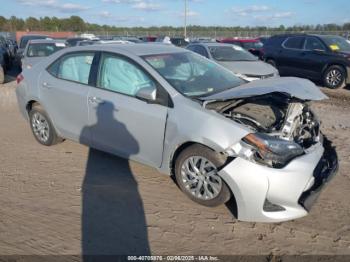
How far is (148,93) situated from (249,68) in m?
6.13

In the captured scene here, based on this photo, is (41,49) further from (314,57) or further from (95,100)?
(314,57)

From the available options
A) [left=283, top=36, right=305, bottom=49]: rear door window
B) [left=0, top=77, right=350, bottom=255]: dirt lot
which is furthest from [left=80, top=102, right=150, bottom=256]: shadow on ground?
[left=283, top=36, right=305, bottom=49]: rear door window

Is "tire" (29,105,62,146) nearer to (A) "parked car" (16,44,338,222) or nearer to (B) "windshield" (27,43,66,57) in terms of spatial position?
(A) "parked car" (16,44,338,222)

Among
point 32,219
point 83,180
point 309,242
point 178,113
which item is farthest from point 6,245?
point 309,242

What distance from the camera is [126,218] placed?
3768 millimetres

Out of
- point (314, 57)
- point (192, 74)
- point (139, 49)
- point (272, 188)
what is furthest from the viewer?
point (314, 57)

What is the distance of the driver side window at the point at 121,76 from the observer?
172 inches

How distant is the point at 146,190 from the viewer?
4379 millimetres

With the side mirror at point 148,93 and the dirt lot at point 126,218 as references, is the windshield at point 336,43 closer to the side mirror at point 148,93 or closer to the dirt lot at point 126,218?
the dirt lot at point 126,218

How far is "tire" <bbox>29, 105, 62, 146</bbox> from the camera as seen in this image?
568 centimetres

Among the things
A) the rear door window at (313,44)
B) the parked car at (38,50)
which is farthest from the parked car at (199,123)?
the rear door window at (313,44)

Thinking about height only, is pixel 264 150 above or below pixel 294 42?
below

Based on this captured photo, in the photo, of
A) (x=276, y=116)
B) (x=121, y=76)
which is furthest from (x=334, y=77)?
(x=121, y=76)

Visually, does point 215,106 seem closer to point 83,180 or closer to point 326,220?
point 326,220
